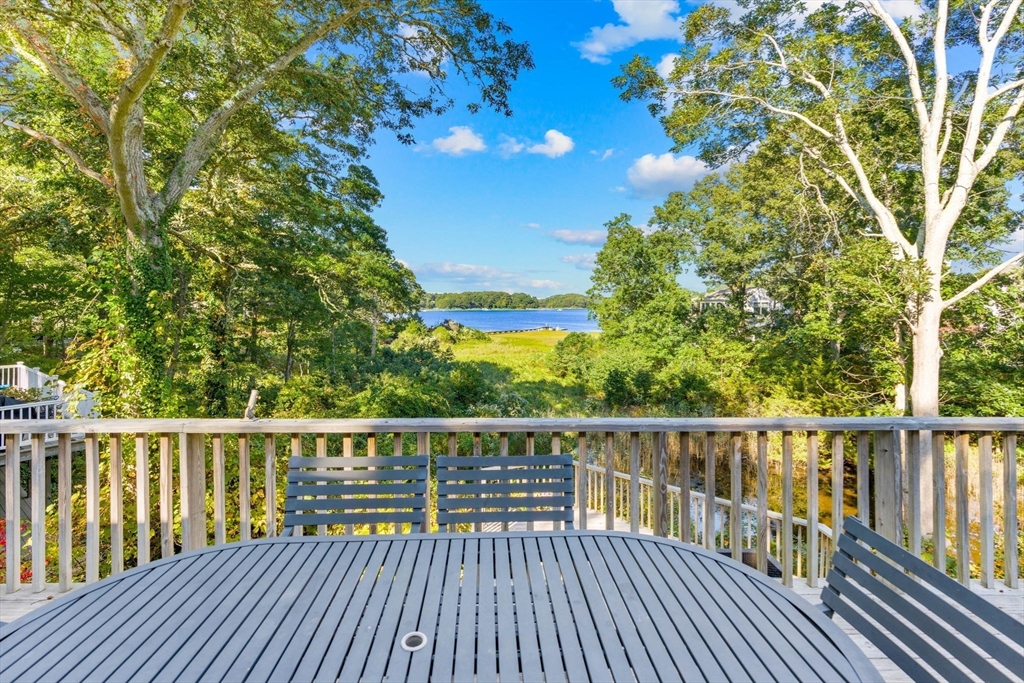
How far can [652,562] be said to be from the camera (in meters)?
1.31

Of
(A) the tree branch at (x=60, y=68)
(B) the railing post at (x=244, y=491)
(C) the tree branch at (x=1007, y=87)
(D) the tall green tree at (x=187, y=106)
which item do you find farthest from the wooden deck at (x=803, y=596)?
(C) the tree branch at (x=1007, y=87)

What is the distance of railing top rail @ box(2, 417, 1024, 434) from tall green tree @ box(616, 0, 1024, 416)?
7839mm

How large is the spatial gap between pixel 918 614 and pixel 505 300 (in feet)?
46.5

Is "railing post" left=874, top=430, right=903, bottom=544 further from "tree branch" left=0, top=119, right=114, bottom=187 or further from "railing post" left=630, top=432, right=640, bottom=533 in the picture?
"tree branch" left=0, top=119, right=114, bottom=187

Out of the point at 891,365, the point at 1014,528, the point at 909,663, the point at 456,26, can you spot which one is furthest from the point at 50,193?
the point at 891,365

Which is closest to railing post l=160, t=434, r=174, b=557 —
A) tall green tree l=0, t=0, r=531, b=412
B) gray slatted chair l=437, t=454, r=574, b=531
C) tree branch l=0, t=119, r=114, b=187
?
gray slatted chair l=437, t=454, r=574, b=531

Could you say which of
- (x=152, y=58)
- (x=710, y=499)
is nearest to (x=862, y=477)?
(x=710, y=499)

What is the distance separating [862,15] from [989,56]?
2.06 m

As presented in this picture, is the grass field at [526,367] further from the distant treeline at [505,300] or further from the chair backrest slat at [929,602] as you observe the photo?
the chair backrest slat at [929,602]

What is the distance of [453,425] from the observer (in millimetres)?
2109

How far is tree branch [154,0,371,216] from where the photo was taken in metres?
7.16

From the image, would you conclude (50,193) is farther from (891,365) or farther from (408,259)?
(891,365)

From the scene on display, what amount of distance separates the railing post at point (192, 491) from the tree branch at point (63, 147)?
722 centimetres

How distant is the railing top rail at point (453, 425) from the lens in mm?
2082
